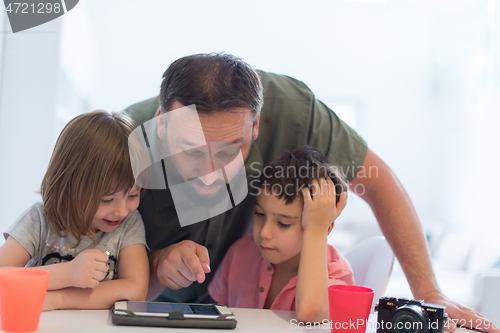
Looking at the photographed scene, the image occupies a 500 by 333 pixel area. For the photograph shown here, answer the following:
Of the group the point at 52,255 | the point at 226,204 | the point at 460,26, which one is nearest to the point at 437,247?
the point at 460,26

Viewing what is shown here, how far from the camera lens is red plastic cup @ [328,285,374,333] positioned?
0.62 m

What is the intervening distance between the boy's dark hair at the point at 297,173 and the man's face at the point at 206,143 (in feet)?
0.27

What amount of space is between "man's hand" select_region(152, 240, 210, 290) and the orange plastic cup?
25 cm

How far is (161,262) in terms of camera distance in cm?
80

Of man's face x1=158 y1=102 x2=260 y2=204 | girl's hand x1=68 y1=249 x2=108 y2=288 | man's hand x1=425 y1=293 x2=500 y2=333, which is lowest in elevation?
man's hand x1=425 y1=293 x2=500 y2=333

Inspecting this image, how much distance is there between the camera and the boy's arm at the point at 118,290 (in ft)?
2.18

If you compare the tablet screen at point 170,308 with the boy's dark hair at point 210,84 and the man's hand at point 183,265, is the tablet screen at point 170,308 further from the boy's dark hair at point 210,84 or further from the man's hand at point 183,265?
the boy's dark hair at point 210,84

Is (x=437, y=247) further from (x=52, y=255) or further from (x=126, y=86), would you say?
(x=52, y=255)

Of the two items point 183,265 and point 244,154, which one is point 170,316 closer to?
point 183,265

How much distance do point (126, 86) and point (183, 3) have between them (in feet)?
3.01
